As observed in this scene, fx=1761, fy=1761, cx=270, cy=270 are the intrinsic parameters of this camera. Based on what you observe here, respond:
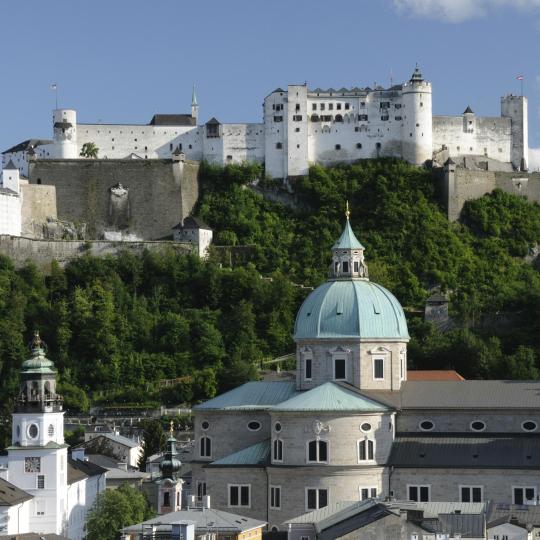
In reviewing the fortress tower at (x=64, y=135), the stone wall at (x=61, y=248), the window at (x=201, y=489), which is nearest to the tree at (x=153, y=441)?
the window at (x=201, y=489)

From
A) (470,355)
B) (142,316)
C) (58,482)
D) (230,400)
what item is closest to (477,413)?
(230,400)

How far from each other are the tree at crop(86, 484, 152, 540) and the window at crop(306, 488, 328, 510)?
19.0ft

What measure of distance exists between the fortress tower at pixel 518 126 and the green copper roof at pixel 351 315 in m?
44.2

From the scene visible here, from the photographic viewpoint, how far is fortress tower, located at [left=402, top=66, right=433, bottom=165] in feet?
347

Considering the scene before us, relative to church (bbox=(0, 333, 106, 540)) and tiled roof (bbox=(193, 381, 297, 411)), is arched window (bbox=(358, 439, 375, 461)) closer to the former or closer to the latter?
tiled roof (bbox=(193, 381, 297, 411))

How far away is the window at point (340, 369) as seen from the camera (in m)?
65.6

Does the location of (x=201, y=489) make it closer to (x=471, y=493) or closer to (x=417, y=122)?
(x=471, y=493)

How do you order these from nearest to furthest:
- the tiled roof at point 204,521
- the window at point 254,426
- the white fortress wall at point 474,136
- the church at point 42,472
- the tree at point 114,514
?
the tiled roof at point 204,521 → the tree at point 114,514 → the church at point 42,472 → the window at point 254,426 → the white fortress wall at point 474,136

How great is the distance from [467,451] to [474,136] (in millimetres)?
48576

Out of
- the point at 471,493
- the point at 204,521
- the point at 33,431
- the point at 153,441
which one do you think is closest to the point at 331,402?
the point at 471,493

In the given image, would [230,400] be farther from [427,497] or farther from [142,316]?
[142,316]

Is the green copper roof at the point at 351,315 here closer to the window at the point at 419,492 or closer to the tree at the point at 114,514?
the window at the point at 419,492

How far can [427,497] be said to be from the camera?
2431 inches

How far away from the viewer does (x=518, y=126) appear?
110 m
